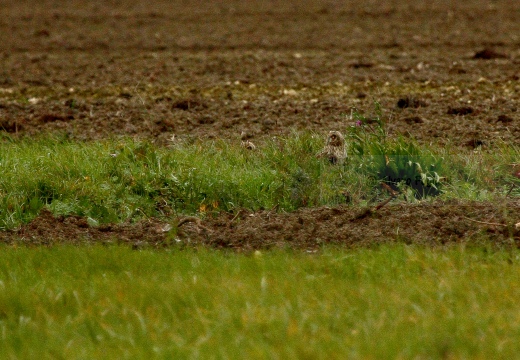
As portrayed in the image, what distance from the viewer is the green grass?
5855 millimetres

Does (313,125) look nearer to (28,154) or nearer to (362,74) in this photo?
(28,154)

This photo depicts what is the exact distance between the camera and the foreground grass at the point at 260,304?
3.37 m

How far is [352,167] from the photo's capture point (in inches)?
238

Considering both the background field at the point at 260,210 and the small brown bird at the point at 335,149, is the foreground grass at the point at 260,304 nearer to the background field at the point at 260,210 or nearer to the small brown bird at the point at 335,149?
the background field at the point at 260,210

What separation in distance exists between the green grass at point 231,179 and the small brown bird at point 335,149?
0.22 feet

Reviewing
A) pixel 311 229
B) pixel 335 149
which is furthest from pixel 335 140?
pixel 311 229

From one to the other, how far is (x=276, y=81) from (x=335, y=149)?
459 centimetres

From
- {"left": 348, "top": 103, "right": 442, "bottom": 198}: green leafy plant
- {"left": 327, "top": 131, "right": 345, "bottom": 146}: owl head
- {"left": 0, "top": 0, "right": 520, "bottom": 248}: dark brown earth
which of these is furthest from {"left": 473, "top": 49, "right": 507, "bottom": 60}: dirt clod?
{"left": 327, "top": 131, "right": 345, "bottom": 146}: owl head

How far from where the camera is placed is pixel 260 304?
12.5 ft

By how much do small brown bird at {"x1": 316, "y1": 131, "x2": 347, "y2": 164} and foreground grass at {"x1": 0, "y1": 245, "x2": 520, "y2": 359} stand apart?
1491 mm

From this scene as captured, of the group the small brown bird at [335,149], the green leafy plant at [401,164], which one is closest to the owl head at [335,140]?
the small brown bird at [335,149]

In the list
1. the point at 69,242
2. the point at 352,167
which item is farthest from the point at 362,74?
the point at 69,242

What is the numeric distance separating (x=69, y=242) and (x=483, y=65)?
7484 millimetres

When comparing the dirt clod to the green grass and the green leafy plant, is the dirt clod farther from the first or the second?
the green leafy plant
